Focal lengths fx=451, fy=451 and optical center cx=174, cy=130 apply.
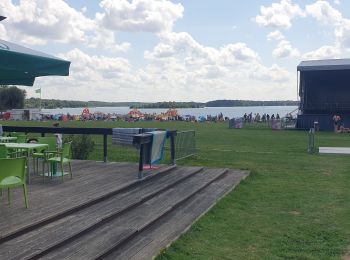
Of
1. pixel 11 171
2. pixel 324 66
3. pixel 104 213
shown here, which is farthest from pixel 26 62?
pixel 324 66

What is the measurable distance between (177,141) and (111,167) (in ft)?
8.97

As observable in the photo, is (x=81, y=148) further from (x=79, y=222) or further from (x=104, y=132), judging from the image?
(x=79, y=222)

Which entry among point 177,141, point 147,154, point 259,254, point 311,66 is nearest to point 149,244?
point 259,254

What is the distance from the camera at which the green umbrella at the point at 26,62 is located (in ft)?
21.1

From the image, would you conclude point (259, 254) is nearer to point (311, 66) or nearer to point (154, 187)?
point (154, 187)

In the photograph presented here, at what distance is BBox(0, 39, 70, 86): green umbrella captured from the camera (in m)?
6.42

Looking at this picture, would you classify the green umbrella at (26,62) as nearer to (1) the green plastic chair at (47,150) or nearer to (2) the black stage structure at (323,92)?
(1) the green plastic chair at (47,150)

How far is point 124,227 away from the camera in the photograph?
231 inches

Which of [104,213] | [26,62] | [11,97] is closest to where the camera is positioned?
[104,213]

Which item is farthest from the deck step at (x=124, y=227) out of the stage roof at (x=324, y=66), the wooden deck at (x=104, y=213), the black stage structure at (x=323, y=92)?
the black stage structure at (x=323, y=92)

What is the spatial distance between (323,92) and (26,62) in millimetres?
33106

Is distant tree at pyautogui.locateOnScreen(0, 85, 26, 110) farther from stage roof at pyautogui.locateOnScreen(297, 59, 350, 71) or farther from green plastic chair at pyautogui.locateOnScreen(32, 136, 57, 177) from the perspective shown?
green plastic chair at pyautogui.locateOnScreen(32, 136, 57, 177)

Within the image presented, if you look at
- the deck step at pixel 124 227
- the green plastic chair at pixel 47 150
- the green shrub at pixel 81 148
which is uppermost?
the green plastic chair at pixel 47 150

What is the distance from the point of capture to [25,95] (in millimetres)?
95938
